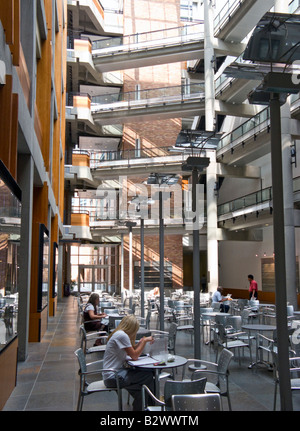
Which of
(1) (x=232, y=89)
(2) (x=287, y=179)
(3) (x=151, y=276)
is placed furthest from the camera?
(3) (x=151, y=276)

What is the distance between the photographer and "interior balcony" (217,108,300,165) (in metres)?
19.5

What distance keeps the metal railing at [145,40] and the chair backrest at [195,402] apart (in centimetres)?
2331

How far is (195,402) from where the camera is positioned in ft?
10.7

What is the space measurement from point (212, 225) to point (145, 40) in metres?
11.4

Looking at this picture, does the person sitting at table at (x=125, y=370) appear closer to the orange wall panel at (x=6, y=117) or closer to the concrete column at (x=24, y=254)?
the orange wall panel at (x=6, y=117)

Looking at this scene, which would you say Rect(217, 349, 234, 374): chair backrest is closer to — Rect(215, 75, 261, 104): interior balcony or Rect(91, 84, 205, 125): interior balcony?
Rect(215, 75, 261, 104): interior balcony

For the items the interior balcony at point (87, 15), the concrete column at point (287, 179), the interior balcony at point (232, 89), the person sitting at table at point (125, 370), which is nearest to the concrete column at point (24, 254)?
the person sitting at table at point (125, 370)

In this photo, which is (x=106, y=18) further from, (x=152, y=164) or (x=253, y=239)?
(x=253, y=239)

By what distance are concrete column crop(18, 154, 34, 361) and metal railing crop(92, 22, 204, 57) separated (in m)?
17.9

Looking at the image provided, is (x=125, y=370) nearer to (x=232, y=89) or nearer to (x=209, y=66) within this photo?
(x=232, y=89)

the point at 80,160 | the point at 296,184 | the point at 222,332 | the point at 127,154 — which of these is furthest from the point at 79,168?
the point at 222,332

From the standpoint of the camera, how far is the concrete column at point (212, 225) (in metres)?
24.5

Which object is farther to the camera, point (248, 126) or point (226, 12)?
point (226, 12)
